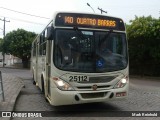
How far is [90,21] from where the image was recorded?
33.3 feet

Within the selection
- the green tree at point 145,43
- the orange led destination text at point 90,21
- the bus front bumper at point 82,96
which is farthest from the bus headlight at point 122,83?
the green tree at point 145,43

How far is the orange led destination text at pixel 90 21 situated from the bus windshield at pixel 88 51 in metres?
0.28

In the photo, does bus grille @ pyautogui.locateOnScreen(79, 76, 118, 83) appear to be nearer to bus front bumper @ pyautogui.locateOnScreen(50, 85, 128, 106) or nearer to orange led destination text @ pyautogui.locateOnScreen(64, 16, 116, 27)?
bus front bumper @ pyautogui.locateOnScreen(50, 85, 128, 106)

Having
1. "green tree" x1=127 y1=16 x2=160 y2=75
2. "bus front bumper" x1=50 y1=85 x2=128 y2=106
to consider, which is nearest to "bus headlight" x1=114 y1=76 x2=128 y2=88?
"bus front bumper" x1=50 y1=85 x2=128 y2=106

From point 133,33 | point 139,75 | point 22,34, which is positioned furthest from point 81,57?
point 22,34

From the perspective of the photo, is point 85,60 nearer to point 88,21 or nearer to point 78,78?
point 78,78

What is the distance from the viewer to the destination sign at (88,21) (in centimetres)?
990

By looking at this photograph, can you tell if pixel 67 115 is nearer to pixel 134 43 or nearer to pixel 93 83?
pixel 93 83

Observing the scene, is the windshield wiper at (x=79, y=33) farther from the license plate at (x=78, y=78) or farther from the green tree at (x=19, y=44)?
the green tree at (x=19, y=44)

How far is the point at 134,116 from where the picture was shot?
9.40 meters

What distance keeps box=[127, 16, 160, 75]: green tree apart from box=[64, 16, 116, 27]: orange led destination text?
20.1m

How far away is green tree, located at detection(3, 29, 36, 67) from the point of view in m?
55.6

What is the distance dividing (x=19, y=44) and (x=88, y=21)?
4682cm

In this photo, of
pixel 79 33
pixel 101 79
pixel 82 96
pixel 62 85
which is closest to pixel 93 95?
pixel 82 96
